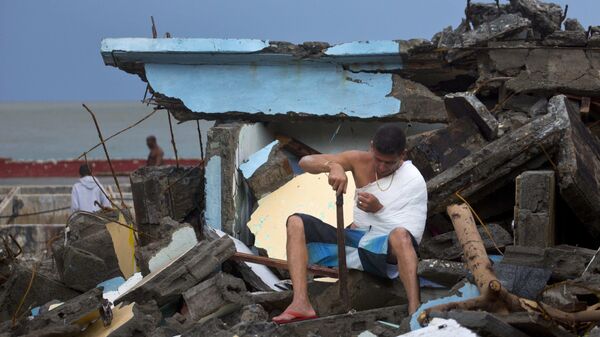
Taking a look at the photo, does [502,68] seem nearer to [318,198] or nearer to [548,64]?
[548,64]

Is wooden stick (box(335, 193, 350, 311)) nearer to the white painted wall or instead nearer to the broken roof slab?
the broken roof slab

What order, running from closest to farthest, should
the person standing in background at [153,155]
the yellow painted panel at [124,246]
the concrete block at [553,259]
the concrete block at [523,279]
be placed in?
the concrete block at [523,279]
the concrete block at [553,259]
the yellow painted panel at [124,246]
the person standing in background at [153,155]

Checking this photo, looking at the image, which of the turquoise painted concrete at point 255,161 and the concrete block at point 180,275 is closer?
the concrete block at point 180,275

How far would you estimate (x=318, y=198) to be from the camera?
11.4 metres

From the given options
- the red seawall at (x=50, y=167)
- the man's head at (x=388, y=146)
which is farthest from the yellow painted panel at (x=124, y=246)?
the red seawall at (x=50, y=167)

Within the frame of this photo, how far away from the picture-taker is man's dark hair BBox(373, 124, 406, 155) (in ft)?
26.6

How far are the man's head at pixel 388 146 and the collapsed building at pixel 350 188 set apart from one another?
2.15 ft

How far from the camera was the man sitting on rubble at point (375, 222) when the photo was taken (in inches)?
315

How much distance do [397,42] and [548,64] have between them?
1632 mm

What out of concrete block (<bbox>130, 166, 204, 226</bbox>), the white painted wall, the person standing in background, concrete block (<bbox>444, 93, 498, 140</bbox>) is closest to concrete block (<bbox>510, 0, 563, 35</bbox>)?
the white painted wall

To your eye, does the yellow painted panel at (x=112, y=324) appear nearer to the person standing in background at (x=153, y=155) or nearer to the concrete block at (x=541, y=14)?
the concrete block at (x=541, y=14)

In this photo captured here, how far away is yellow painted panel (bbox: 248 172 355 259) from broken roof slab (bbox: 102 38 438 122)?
1246 mm

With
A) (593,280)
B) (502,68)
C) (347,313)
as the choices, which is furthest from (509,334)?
(502,68)

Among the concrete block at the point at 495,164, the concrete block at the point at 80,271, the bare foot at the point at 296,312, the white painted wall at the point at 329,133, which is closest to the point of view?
the bare foot at the point at 296,312
